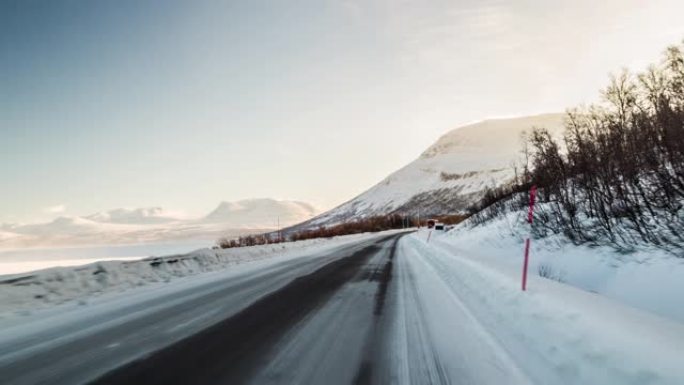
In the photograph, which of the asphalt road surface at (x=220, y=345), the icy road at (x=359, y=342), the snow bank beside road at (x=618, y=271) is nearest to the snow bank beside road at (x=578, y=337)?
the icy road at (x=359, y=342)

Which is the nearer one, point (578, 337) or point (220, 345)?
point (578, 337)

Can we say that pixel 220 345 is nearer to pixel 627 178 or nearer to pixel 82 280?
pixel 82 280

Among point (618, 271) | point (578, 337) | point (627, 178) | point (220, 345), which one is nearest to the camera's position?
point (578, 337)

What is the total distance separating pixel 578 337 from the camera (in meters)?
3.68

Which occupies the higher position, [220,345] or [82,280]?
[82,280]

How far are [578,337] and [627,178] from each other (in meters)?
7.26

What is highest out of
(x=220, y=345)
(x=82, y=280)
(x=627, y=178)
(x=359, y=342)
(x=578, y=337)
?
(x=627, y=178)

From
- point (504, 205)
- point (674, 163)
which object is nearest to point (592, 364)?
point (674, 163)

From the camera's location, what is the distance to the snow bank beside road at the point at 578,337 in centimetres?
284

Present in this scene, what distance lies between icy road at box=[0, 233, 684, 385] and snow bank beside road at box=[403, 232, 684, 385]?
12 millimetres

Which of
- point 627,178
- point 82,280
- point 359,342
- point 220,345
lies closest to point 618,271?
point 627,178

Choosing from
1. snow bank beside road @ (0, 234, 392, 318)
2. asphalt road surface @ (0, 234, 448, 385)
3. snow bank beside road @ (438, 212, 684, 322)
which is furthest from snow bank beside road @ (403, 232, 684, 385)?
snow bank beside road @ (0, 234, 392, 318)

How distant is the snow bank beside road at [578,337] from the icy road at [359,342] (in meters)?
0.01

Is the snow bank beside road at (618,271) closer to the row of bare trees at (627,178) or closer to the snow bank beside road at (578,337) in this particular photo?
the row of bare trees at (627,178)
